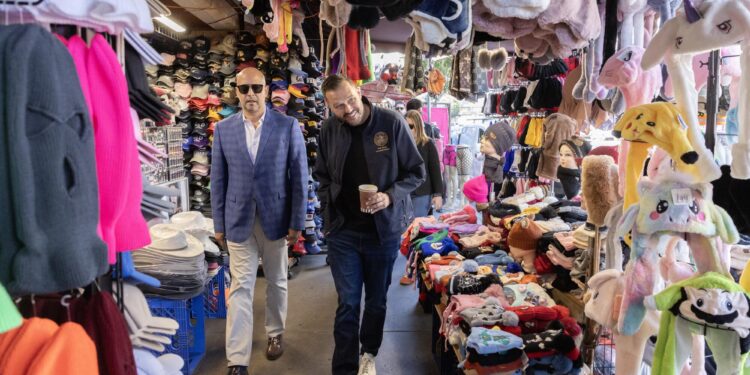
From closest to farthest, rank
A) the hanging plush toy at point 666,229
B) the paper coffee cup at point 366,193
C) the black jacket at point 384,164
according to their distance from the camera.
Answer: the hanging plush toy at point 666,229 → the paper coffee cup at point 366,193 → the black jacket at point 384,164

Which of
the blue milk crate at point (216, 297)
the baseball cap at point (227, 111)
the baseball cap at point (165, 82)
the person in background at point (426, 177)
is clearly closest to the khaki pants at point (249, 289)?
the blue milk crate at point (216, 297)

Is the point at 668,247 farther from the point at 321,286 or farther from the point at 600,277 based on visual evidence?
the point at 321,286

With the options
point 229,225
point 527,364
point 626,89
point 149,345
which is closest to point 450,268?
point 527,364

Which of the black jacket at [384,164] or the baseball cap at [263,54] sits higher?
the baseball cap at [263,54]

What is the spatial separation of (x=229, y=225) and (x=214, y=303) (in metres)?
1.23

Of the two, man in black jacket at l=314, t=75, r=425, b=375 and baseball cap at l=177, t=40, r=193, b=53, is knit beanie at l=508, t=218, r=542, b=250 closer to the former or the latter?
man in black jacket at l=314, t=75, r=425, b=375

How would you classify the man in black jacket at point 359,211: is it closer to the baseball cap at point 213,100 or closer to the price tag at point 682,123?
the price tag at point 682,123

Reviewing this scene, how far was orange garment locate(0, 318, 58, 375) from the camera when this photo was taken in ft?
2.50

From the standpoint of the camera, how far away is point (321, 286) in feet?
15.1

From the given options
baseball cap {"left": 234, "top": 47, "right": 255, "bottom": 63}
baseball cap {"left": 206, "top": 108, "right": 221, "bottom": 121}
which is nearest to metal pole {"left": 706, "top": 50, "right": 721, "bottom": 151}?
baseball cap {"left": 234, "top": 47, "right": 255, "bottom": 63}

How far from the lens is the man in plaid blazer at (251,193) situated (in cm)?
278

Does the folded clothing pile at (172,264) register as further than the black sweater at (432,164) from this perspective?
No

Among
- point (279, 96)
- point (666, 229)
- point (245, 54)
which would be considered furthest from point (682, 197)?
point (245, 54)

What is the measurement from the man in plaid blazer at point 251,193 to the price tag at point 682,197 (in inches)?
82.7
